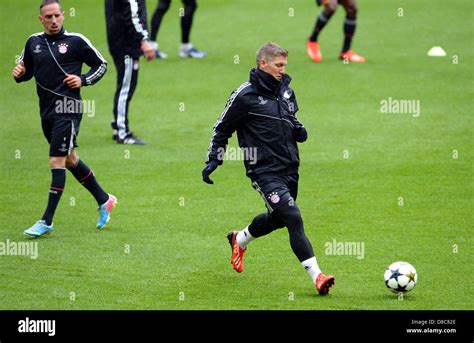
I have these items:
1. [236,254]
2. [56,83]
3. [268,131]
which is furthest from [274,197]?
[56,83]

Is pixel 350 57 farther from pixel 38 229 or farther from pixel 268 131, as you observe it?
pixel 268 131

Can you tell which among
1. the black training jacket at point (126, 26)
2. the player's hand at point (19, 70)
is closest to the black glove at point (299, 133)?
the player's hand at point (19, 70)

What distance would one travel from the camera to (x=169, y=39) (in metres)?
23.7

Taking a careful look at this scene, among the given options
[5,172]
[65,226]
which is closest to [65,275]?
[65,226]

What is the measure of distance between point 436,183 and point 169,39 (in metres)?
11.6

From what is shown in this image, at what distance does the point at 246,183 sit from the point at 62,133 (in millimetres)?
3380

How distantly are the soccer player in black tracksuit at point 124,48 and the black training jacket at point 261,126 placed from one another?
20.8 ft

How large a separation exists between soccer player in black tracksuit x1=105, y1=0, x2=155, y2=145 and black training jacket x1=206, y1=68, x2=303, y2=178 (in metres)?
6.33

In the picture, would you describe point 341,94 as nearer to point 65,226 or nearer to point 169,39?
point 169,39

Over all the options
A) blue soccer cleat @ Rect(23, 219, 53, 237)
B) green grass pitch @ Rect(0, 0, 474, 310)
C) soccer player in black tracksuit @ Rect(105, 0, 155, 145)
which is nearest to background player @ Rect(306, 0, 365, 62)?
green grass pitch @ Rect(0, 0, 474, 310)

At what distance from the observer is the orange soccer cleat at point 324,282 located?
29.5ft

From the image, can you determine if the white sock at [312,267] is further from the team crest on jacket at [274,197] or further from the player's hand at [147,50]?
A: the player's hand at [147,50]

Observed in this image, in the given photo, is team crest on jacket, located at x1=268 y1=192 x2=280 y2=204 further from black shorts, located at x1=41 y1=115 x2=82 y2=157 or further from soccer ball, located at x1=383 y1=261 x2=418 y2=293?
black shorts, located at x1=41 y1=115 x2=82 y2=157

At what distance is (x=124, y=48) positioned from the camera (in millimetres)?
15750
